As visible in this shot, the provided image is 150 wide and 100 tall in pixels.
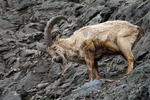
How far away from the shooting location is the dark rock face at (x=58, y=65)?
38.3ft

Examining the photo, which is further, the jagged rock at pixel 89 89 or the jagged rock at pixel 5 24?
the jagged rock at pixel 5 24

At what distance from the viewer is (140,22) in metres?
17.3

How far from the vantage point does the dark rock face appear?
11659mm

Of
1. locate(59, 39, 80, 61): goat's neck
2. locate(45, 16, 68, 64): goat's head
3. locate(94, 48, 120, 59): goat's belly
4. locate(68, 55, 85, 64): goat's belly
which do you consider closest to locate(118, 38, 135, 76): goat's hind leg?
locate(94, 48, 120, 59): goat's belly

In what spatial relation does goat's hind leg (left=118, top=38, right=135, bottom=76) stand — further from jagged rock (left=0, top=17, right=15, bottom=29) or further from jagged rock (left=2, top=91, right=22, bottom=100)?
jagged rock (left=0, top=17, right=15, bottom=29)

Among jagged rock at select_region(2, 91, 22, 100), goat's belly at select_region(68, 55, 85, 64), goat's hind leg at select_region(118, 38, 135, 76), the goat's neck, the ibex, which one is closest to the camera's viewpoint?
goat's hind leg at select_region(118, 38, 135, 76)

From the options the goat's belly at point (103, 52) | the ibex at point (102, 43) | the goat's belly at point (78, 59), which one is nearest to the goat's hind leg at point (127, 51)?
the ibex at point (102, 43)

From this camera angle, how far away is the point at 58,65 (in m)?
20.7

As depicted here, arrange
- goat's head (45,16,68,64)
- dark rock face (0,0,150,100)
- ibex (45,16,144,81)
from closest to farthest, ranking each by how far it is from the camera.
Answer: dark rock face (0,0,150,100), ibex (45,16,144,81), goat's head (45,16,68,64)

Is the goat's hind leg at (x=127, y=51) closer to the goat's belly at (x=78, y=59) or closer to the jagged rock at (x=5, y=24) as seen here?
the goat's belly at (x=78, y=59)

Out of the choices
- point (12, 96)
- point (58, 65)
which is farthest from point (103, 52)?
point (58, 65)

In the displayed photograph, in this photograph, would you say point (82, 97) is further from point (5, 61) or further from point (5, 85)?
point (5, 61)

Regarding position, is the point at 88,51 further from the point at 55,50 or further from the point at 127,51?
the point at 55,50

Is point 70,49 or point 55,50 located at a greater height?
point 70,49
